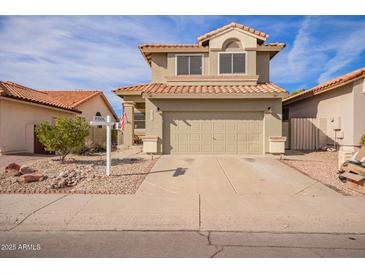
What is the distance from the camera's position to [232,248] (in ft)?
11.8

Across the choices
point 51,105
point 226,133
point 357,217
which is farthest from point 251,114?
point 51,105

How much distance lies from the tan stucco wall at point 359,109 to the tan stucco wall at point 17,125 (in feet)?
59.3

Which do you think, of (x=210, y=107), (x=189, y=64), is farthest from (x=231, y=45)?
(x=210, y=107)

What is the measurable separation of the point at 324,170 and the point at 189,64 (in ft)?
30.2

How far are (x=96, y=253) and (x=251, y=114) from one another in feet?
34.9

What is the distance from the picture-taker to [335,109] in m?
13.7

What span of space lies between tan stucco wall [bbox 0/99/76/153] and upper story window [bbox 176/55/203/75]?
9.55 metres

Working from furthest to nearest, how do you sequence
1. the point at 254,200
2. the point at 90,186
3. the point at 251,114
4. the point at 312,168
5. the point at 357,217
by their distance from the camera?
the point at 251,114
the point at 312,168
the point at 90,186
the point at 254,200
the point at 357,217

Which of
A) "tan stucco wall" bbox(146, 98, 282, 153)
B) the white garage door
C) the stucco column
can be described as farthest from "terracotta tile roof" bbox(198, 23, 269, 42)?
the stucco column

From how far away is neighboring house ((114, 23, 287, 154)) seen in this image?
12.3 m

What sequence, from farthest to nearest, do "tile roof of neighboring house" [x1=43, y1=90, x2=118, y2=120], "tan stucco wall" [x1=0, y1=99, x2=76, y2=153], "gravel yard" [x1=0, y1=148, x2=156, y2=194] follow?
1. "tile roof of neighboring house" [x1=43, y1=90, x2=118, y2=120]
2. "tan stucco wall" [x1=0, y1=99, x2=76, y2=153]
3. "gravel yard" [x1=0, y1=148, x2=156, y2=194]

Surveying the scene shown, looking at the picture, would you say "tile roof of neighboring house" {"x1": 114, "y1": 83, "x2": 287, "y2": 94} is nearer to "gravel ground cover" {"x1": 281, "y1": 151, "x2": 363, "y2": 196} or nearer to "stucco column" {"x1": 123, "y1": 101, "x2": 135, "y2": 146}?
"stucco column" {"x1": 123, "y1": 101, "x2": 135, "y2": 146}

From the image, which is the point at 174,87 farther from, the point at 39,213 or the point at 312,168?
the point at 39,213

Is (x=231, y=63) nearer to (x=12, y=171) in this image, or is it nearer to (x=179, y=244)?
(x=12, y=171)
